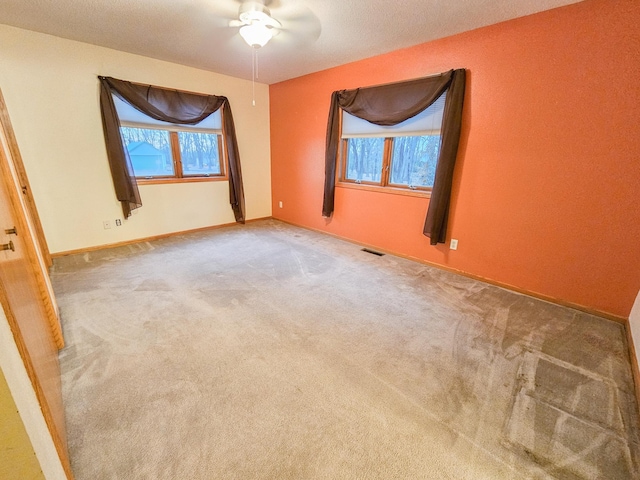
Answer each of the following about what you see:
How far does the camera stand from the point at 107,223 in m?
3.62

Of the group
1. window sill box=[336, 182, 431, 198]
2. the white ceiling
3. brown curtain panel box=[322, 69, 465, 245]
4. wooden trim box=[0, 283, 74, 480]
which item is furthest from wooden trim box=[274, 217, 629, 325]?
wooden trim box=[0, 283, 74, 480]

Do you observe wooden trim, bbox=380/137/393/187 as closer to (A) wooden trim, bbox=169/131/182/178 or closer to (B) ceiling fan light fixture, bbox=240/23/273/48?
(B) ceiling fan light fixture, bbox=240/23/273/48

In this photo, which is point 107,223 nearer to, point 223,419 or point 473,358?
point 223,419

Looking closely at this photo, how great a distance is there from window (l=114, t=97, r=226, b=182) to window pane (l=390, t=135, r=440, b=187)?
2798 millimetres

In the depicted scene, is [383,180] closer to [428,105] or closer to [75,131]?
[428,105]

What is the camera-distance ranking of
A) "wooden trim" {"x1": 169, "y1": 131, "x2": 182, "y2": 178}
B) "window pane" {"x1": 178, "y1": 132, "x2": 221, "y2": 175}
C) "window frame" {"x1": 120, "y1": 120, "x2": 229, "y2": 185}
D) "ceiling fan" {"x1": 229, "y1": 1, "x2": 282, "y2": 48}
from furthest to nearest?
"window pane" {"x1": 178, "y1": 132, "x2": 221, "y2": 175}, "wooden trim" {"x1": 169, "y1": 131, "x2": 182, "y2": 178}, "window frame" {"x1": 120, "y1": 120, "x2": 229, "y2": 185}, "ceiling fan" {"x1": 229, "y1": 1, "x2": 282, "y2": 48}

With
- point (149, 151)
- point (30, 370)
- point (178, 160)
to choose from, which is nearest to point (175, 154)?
Answer: point (178, 160)

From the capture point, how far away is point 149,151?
3850 mm

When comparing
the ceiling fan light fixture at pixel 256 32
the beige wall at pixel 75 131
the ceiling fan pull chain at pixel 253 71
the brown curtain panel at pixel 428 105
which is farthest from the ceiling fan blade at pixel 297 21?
the beige wall at pixel 75 131

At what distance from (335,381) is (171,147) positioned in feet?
12.9

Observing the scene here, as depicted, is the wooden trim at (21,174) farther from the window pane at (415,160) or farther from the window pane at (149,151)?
the window pane at (415,160)

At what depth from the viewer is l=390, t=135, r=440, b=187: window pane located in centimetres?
311

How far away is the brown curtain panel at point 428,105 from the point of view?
2.72 m

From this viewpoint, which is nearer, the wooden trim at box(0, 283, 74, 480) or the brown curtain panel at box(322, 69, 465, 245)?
the wooden trim at box(0, 283, 74, 480)
